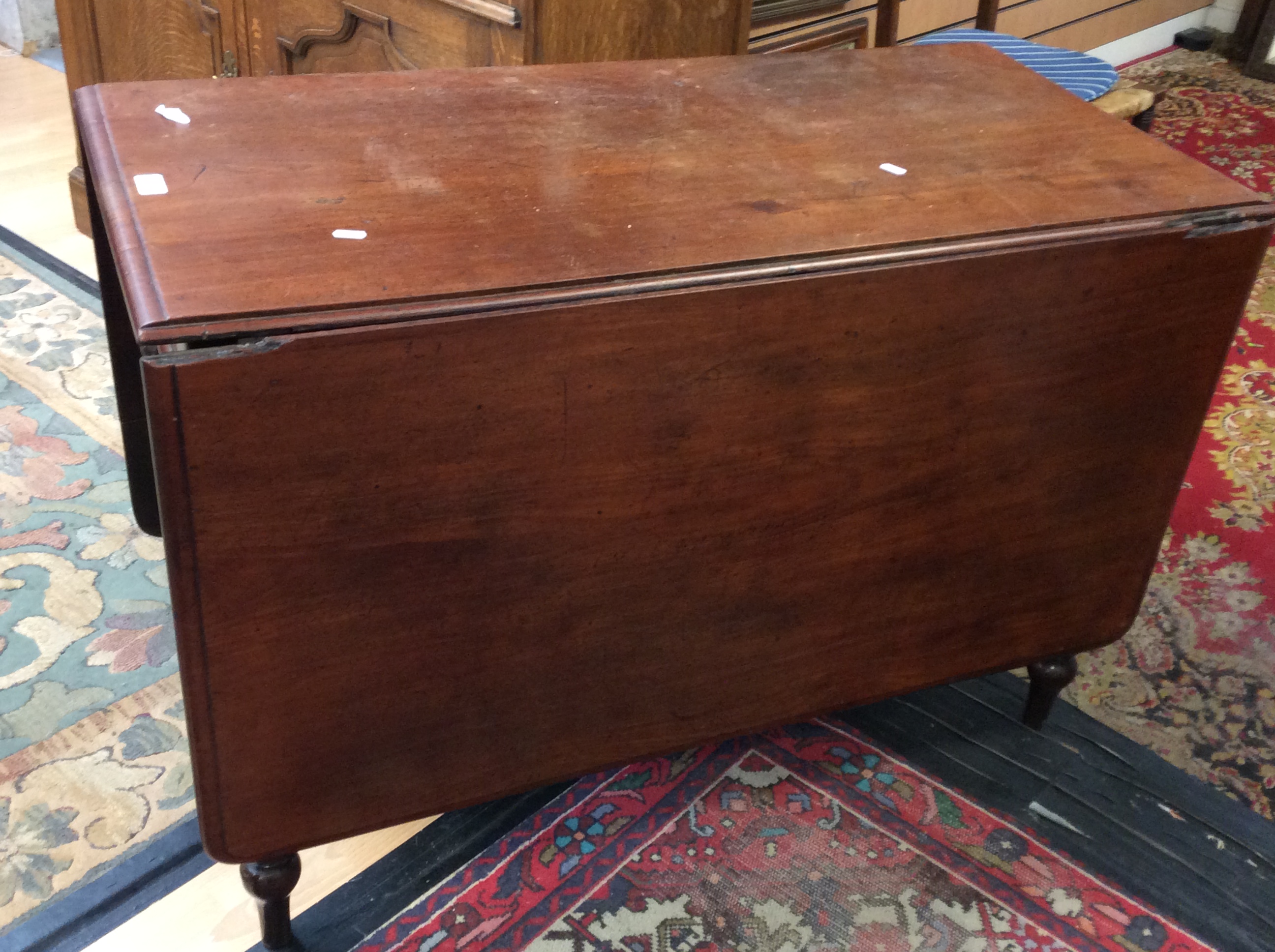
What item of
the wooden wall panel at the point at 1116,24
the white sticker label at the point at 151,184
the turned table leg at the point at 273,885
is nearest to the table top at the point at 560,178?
the white sticker label at the point at 151,184

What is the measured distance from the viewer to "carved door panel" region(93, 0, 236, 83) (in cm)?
201

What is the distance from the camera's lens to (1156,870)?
52.3 inches

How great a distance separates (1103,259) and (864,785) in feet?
2.19

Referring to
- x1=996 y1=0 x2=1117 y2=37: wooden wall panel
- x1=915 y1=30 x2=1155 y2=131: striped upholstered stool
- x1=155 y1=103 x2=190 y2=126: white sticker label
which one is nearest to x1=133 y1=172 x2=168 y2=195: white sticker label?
x1=155 y1=103 x2=190 y2=126: white sticker label

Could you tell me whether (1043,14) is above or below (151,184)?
below

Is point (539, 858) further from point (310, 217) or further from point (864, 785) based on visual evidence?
point (310, 217)

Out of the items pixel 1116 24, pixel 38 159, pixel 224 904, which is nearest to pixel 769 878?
pixel 224 904

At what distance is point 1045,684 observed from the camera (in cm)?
143

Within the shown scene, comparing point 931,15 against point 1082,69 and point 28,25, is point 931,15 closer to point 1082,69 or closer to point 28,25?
point 1082,69

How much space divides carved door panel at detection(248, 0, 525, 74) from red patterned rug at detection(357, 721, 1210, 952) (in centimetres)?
96

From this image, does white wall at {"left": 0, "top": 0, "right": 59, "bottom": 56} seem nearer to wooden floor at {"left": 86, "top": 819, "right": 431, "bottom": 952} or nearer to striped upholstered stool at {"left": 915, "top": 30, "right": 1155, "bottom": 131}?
striped upholstered stool at {"left": 915, "top": 30, "right": 1155, "bottom": 131}

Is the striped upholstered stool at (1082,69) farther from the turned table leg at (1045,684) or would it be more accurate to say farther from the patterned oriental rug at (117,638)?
the turned table leg at (1045,684)

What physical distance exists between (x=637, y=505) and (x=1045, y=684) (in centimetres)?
68

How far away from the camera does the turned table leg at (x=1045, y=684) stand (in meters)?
1.40
